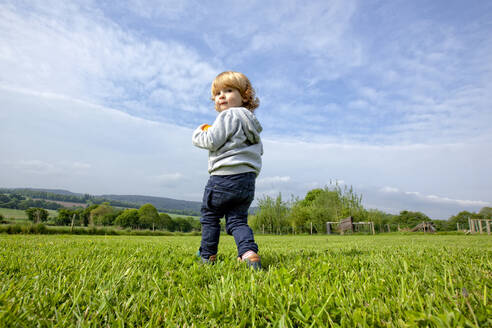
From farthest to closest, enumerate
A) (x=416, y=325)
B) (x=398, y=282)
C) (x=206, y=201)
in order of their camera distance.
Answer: (x=206, y=201), (x=398, y=282), (x=416, y=325)

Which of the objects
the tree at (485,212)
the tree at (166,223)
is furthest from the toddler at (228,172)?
the tree at (166,223)

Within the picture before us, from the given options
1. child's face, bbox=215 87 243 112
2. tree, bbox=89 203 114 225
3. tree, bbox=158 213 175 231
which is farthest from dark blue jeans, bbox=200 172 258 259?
tree, bbox=158 213 175 231

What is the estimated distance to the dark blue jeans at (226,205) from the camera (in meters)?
2.46

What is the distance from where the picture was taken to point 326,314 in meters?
1.08

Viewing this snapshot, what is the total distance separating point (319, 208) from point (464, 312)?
111ft

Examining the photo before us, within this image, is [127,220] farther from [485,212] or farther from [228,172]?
[485,212]

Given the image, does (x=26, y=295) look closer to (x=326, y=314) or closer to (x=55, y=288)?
(x=55, y=288)

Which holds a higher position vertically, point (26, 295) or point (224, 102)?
point (224, 102)

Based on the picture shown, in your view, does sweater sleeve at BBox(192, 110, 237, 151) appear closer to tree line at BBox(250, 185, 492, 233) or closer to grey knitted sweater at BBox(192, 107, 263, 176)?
grey knitted sweater at BBox(192, 107, 263, 176)

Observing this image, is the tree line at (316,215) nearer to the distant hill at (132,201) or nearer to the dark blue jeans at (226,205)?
the dark blue jeans at (226,205)

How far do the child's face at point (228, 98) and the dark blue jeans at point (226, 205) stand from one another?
82 cm

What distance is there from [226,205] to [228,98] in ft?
3.83

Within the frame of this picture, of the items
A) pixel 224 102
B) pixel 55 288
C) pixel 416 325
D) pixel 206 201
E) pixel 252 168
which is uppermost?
pixel 224 102

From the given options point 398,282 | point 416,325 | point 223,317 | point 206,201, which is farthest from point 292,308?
point 206,201
